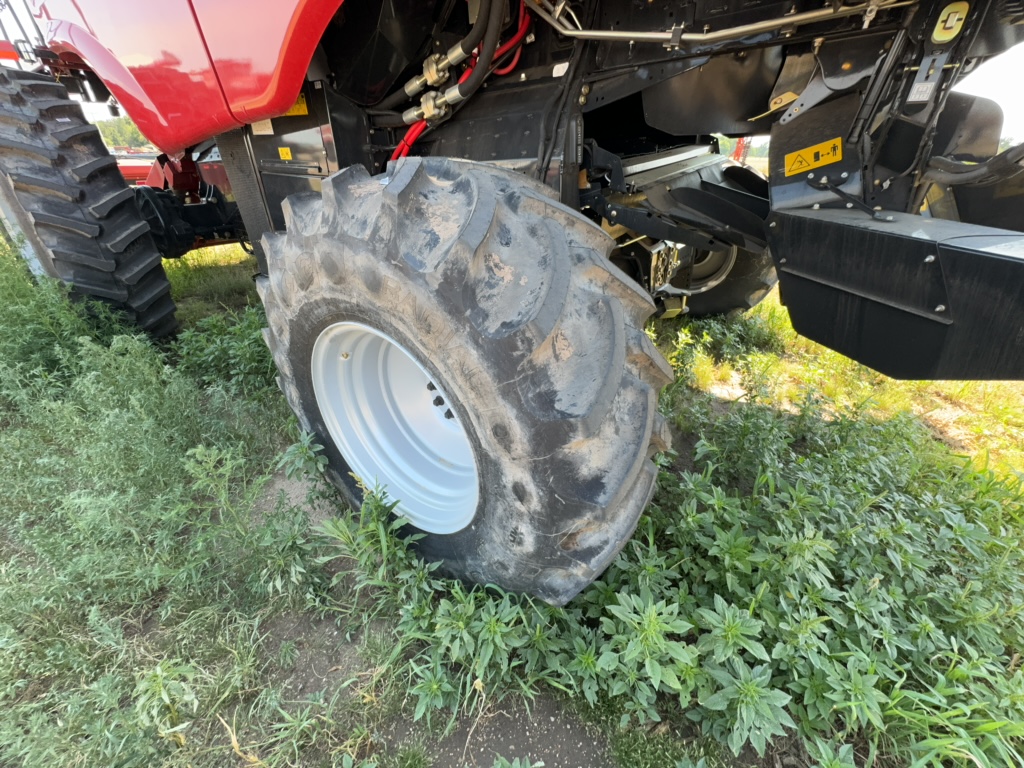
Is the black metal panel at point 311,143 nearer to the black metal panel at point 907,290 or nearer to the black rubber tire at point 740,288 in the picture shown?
the black metal panel at point 907,290

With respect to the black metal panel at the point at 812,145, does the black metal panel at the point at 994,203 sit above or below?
below

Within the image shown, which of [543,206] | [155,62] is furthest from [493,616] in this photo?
[155,62]

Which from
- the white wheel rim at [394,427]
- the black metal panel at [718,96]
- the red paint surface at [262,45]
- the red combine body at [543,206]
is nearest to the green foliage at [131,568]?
the white wheel rim at [394,427]

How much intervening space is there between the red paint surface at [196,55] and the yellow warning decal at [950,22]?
1.51 meters

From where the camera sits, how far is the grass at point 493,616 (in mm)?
1292

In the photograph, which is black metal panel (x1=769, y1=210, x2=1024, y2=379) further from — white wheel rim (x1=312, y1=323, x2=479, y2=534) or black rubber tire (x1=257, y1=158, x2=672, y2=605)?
white wheel rim (x1=312, y1=323, x2=479, y2=534)

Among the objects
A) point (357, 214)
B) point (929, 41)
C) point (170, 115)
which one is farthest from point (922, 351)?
point (170, 115)

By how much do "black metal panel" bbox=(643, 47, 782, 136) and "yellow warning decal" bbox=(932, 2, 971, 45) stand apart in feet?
1.42

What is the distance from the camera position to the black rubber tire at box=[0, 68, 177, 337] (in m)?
2.53

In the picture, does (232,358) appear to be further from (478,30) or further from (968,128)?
(968,128)

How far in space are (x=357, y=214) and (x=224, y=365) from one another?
201 cm

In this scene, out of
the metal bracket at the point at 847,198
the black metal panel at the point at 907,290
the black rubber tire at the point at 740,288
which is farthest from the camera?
the black rubber tire at the point at 740,288

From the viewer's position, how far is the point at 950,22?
3.70 feet

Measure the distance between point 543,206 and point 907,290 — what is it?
884mm
